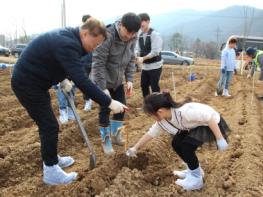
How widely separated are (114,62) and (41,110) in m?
1.37

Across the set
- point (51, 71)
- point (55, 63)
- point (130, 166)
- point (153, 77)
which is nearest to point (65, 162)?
point (130, 166)

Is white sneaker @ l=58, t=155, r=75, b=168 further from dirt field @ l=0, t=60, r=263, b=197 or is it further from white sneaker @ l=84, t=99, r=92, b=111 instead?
white sneaker @ l=84, t=99, r=92, b=111

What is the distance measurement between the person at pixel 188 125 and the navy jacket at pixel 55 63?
498 mm

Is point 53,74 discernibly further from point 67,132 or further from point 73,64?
point 67,132

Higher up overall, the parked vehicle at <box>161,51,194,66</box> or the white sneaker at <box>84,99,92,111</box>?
the white sneaker at <box>84,99,92,111</box>

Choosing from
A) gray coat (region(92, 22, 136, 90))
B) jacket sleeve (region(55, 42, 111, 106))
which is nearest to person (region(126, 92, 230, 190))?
jacket sleeve (region(55, 42, 111, 106))

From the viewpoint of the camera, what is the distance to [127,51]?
4961 mm

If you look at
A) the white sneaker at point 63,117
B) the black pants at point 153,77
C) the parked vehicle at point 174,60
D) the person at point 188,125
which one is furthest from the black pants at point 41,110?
the parked vehicle at point 174,60

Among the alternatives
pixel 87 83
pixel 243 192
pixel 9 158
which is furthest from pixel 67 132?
pixel 243 192

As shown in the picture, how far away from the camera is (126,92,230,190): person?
3.69 m

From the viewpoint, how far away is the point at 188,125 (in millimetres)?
3836

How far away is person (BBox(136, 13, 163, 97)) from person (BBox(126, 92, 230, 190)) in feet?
9.17

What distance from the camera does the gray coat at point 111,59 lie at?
15.4 ft

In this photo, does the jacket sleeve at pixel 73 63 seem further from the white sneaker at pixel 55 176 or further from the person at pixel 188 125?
the white sneaker at pixel 55 176
